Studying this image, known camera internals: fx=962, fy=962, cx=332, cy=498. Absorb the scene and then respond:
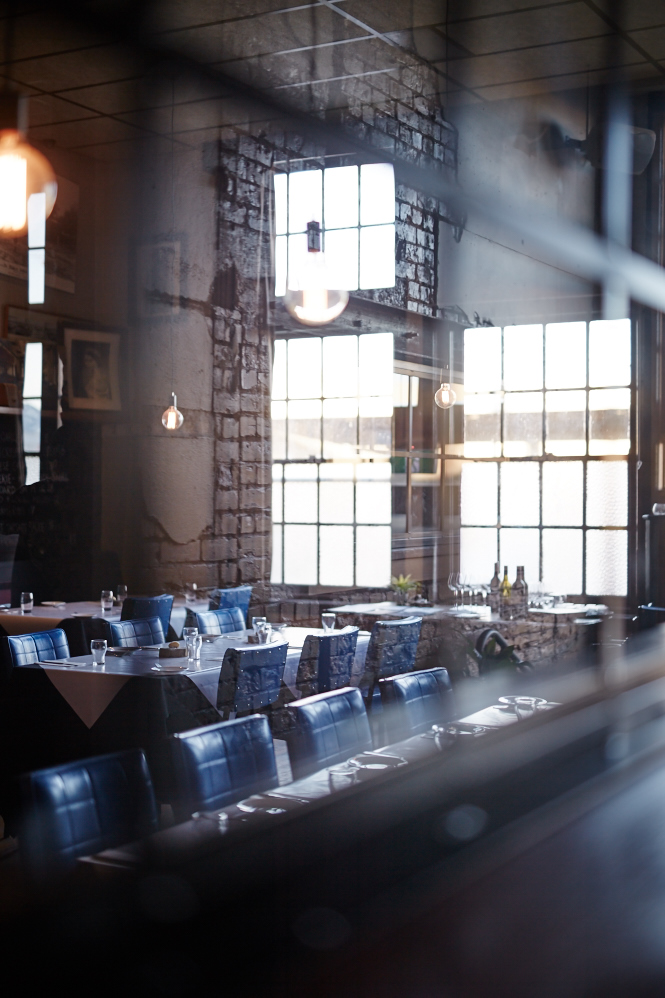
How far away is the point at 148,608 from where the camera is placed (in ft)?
21.3

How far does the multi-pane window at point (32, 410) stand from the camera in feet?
22.8

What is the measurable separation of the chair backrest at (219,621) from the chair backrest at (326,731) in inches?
109

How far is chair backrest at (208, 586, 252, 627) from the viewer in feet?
22.6

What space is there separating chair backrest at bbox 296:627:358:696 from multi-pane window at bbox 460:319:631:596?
90.7 inches

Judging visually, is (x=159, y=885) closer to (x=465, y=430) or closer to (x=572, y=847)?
(x=572, y=847)

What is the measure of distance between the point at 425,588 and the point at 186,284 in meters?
2.90

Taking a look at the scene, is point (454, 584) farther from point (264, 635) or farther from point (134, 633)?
point (134, 633)

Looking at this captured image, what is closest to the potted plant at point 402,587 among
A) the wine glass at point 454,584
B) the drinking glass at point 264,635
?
the wine glass at point 454,584

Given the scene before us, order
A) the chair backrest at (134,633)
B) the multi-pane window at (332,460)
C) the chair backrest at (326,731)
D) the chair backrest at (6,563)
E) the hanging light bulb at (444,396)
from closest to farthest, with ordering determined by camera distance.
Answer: the chair backrest at (326,731)
the chair backrest at (134,633)
the chair backrest at (6,563)
the hanging light bulb at (444,396)
the multi-pane window at (332,460)

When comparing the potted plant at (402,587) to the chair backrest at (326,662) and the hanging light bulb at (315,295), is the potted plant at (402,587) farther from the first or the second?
the hanging light bulb at (315,295)

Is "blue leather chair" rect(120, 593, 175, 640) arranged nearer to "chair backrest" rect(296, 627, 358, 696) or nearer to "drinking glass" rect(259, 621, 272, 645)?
"drinking glass" rect(259, 621, 272, 645)

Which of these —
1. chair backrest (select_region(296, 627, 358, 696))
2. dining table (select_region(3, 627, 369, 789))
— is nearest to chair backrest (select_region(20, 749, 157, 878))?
dining table (select_region(3, 627, 369, 789))

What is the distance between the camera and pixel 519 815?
187 cm

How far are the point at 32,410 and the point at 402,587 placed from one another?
2.99 m
